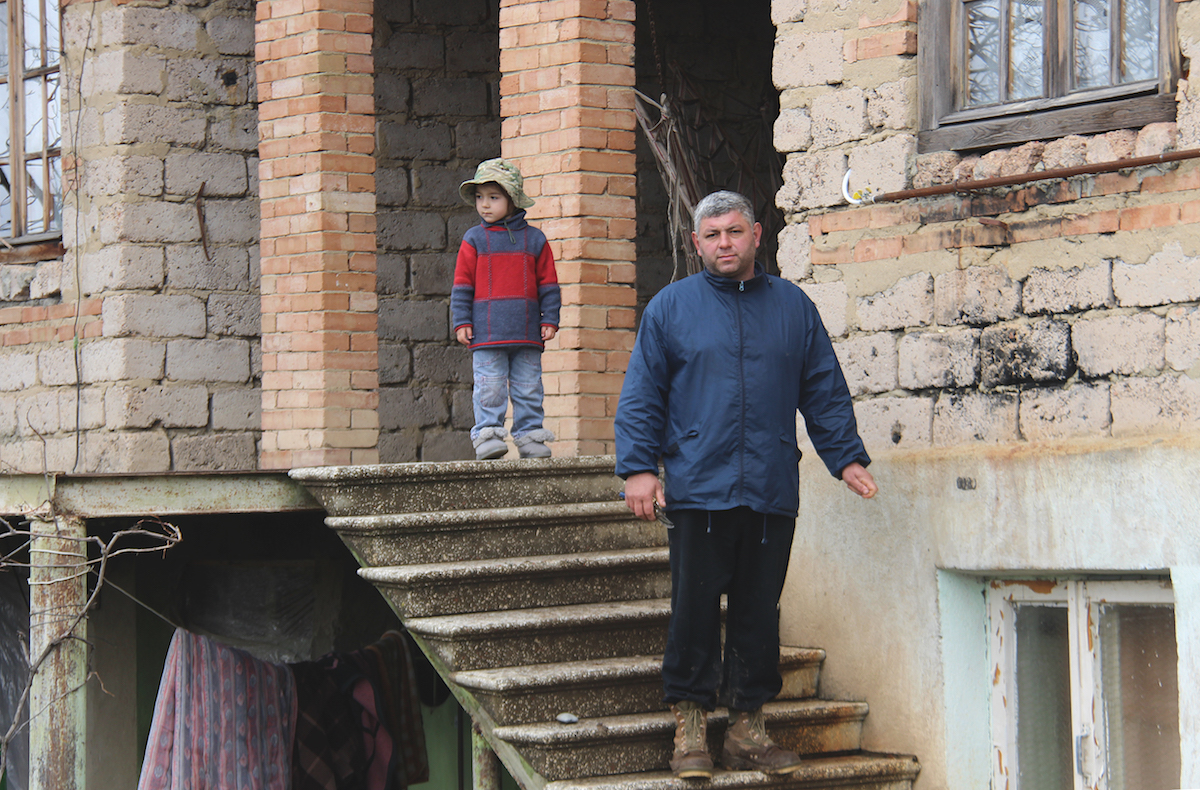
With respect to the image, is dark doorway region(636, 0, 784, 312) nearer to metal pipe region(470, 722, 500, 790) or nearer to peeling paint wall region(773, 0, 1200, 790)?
peeling paint wall region(773, 0, 1200, 790)

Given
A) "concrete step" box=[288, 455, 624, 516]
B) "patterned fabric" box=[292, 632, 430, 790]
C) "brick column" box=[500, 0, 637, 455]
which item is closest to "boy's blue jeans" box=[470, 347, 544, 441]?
"brick column" box=[500, 0, 637, 455]

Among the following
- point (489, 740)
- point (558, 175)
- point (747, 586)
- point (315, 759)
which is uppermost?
point (558, 175)

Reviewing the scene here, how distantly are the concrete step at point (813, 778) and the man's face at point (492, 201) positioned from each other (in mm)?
2430

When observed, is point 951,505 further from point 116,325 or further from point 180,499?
point 116,325

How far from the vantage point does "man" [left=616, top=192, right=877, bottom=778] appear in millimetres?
4105

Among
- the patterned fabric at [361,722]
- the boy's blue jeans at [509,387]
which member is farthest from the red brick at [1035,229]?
the patterned fabric at [361,722]

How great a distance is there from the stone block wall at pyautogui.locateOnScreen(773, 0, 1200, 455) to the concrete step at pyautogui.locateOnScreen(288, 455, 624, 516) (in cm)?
108

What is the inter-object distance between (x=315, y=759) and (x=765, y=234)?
4.21 metres

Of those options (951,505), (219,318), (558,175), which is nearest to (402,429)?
(219,318)

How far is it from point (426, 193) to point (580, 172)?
217 centimetres

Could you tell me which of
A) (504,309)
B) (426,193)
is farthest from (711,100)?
(504,309)

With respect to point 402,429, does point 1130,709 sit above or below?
below

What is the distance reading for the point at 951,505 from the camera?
15.3 ft

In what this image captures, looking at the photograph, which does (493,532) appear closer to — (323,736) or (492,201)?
(492,201)
